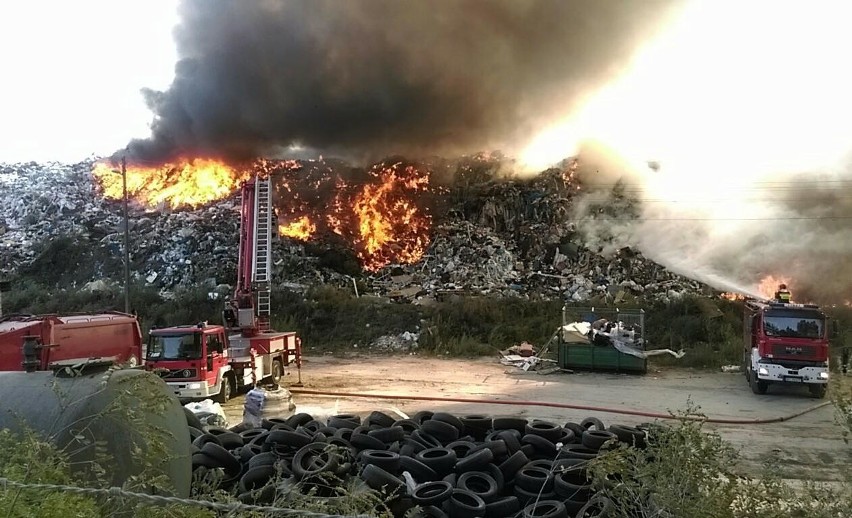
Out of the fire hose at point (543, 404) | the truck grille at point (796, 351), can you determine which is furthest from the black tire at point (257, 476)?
the truck grille at point (796, 351)

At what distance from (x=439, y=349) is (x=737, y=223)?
17.0 meters

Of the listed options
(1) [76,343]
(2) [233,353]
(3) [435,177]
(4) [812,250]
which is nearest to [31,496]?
(1) [76,343]

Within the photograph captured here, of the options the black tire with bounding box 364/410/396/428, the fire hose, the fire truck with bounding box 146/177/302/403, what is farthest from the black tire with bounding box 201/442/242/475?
the fire hose

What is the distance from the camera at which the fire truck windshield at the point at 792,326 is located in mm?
14422

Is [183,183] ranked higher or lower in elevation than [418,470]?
higher

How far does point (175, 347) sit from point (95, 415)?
9375 millimetres

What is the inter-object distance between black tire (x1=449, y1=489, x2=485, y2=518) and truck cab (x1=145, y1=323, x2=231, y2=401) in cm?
828

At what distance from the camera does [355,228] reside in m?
36.7

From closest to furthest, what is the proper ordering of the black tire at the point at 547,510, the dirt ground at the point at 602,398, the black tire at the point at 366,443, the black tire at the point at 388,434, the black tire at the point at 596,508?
the black tire at the point at 596,508 → the black tire at the point at 547,510 → the black tire at the point at 366,443 → the black tire at the point at 388,434 → the dirt ground at the point at 602,398

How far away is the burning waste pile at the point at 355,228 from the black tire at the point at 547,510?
2071 centimetres

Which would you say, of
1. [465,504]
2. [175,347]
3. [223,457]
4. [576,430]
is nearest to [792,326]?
[576,430]

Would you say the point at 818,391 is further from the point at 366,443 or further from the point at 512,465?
the point at 366,443

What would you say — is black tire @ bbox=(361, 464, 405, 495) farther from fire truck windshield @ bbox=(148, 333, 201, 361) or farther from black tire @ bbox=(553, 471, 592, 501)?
fire truck windshield @ bbox=(148, 333, 201, 361)

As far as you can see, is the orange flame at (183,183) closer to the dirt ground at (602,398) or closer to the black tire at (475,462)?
the dirt ground at (602,398)
